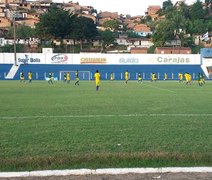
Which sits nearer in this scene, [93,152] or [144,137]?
[93,152]

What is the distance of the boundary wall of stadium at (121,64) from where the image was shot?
5444 cm

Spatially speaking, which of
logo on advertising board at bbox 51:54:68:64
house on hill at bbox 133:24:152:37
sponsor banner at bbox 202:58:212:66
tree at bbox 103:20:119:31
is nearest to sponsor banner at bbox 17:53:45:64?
logo on advertising board at bbox 51:54:68:64

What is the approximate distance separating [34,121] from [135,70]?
151 feet

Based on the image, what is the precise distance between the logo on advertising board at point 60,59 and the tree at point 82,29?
21766mm

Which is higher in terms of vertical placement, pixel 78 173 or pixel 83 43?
pixel 83 43

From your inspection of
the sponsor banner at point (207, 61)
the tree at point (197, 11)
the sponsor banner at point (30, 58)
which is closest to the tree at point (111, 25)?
the tree at point (197, 11)

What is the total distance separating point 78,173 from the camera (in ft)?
17.0

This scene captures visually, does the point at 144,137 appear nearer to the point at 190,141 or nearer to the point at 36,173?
the point at 190,141

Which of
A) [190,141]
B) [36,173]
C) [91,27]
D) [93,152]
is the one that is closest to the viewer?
[36,173]

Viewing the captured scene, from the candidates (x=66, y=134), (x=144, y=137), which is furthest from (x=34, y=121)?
(x=144, y=137)

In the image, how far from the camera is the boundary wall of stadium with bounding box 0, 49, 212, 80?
5444 cm

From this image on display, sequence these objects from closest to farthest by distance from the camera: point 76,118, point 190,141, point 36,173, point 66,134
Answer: point 36,173 → point 190,141 → point 66,134 → point 76,118

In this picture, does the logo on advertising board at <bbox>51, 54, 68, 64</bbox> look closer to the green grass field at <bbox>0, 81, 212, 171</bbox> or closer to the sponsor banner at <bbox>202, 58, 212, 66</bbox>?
the sponsor banner at <bbox>202, 58, 212, 66</bbox>

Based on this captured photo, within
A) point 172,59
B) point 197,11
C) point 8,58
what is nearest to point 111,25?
point 197,11
